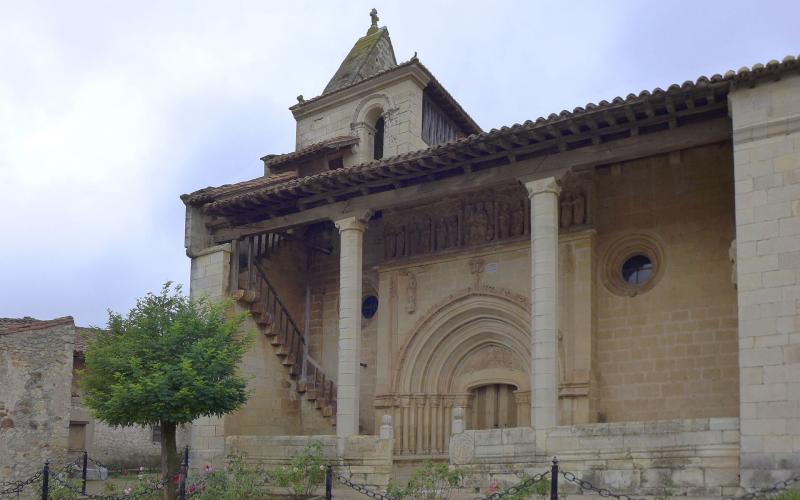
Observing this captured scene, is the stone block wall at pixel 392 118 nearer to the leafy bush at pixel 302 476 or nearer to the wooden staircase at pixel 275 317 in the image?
the wooden staircase at pixel 275 317

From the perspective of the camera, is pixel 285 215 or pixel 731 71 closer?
pixel 731 71

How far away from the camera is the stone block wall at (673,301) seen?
1445cm

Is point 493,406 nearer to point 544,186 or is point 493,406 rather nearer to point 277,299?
point 277,299

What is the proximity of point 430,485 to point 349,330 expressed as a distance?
4.58 meters

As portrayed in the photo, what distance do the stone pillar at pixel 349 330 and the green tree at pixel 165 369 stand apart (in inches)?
74.8

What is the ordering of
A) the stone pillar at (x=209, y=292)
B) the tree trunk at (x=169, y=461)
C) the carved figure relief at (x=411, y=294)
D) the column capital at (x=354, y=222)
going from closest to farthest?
1. the tree trunk at (x=169, y=461)
2. the column capital at (x=354, y=222)
3. the stone pillar at (x=209, y=292)
4. the carved figure relief at (x=411, y=294)

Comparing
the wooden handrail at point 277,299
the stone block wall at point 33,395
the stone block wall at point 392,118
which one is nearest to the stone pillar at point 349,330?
the wooden handrail at point 277,299

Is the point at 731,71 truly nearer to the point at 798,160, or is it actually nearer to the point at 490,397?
the point at 798,160

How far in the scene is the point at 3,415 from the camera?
16891 millimetres

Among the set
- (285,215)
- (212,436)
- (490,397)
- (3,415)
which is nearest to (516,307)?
(490,397)

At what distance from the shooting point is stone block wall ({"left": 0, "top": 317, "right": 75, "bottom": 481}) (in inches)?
667

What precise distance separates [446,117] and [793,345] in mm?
12996

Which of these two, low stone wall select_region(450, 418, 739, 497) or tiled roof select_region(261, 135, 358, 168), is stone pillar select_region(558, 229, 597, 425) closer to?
low stone wall select_region(450, 418, 739, 497)

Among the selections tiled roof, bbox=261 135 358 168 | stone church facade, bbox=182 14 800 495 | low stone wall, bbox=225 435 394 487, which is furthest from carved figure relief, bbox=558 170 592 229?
tiled roof, bbox=261 135 358 168
